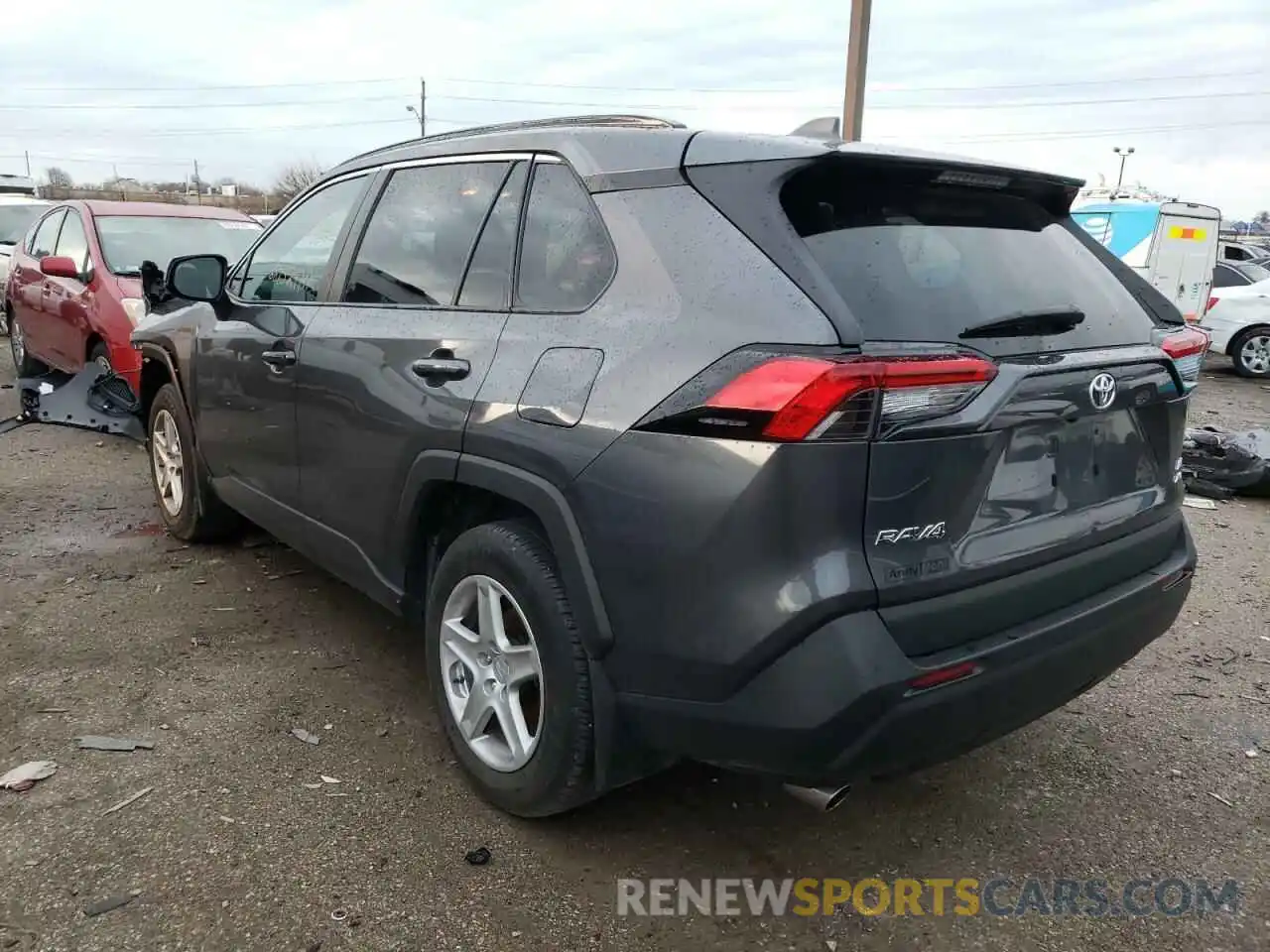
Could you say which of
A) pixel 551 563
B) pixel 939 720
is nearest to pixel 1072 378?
pixel 939 720

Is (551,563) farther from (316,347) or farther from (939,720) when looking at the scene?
(316,347)

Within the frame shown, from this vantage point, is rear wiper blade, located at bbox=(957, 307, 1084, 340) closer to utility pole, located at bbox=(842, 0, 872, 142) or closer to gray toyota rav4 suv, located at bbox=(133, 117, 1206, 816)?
gray toyota rav4 suv, located at bbox=(133, 117, 1206, 816)

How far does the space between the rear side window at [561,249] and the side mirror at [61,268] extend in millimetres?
5687

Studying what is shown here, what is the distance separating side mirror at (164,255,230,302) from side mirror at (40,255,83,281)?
11.2 feet

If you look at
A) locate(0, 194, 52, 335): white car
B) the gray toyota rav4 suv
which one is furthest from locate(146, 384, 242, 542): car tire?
locate(0, 194, 52, 335): white car

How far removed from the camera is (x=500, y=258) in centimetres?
271

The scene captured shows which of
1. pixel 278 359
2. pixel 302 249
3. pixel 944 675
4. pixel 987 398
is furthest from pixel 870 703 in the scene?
pixel 302 249

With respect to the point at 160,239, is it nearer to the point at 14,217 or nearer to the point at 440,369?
the point at 440,369

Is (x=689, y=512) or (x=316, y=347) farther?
(x=316, y=347)

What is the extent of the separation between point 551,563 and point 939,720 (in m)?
0.98

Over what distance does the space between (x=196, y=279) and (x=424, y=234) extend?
1579mm

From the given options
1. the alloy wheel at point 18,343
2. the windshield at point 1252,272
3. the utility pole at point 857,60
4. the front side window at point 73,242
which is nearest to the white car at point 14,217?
the alloy wheel at point 18,343

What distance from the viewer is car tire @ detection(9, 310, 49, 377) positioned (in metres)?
8.80

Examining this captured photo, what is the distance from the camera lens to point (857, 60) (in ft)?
34.0
